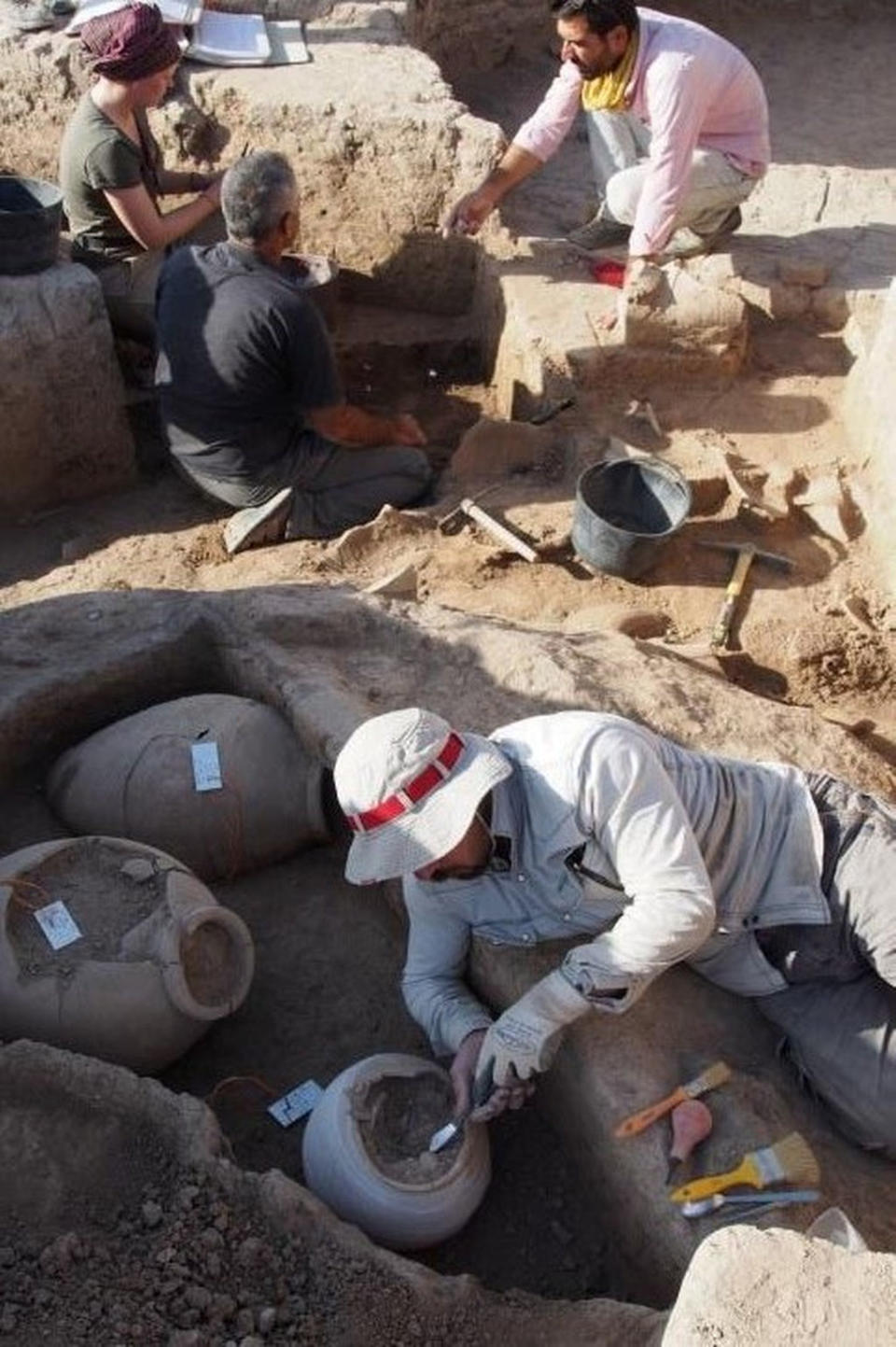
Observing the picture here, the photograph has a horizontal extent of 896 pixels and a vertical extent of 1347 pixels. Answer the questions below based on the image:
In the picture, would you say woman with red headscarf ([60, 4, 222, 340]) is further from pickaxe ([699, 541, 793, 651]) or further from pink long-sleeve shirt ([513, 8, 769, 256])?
pickaxe ([699, 541, 793, 651])

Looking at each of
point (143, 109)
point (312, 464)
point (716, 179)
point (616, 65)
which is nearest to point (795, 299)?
point (716, 179)

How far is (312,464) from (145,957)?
10.3ft

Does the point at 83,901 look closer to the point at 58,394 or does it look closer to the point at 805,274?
the point at 58,394

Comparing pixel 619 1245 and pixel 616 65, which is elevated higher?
pixel 616 65

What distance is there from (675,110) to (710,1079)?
4.64 meters

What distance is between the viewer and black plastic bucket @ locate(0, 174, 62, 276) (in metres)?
5.73

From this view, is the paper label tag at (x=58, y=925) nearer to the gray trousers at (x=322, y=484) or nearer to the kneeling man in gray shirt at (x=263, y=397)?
the kneeling man in gray shirt at (x=263, y=397)

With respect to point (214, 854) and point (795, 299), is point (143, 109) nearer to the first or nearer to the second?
point (795, 299)

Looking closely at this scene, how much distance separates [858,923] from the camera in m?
3.23

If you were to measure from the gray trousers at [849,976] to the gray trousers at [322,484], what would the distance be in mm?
3181

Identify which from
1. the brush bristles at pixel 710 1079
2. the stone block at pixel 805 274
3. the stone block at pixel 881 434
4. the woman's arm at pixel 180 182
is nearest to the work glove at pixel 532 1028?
the brush bristles at pixel 710 1079

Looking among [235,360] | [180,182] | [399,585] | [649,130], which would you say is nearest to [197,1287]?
[399,585]

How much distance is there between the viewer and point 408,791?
9.39ft

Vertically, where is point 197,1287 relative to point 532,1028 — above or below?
below
